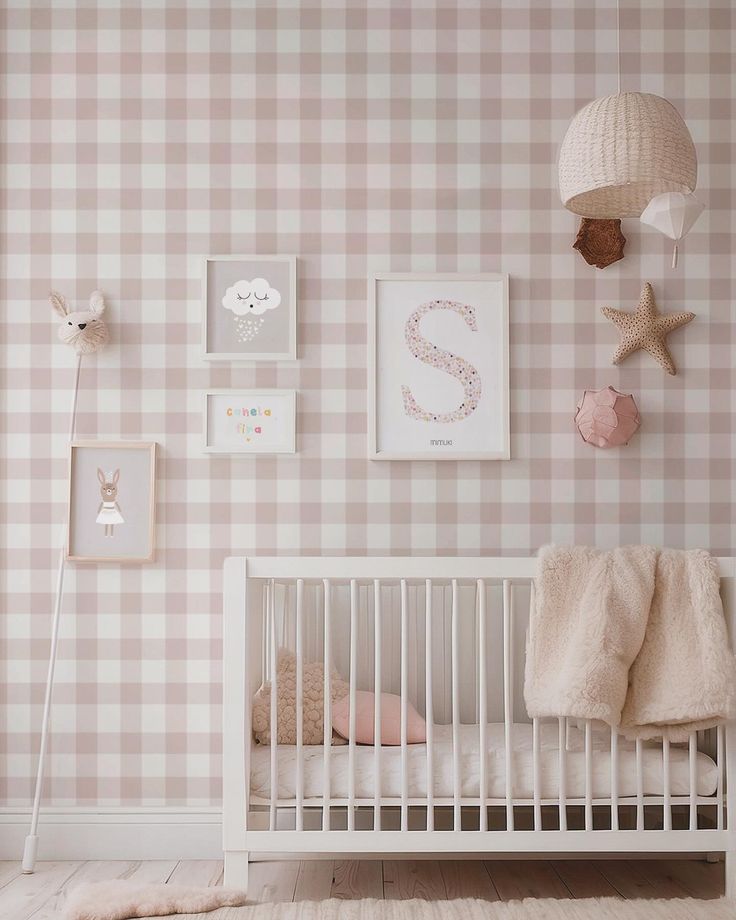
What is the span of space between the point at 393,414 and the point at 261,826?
3.58 ft

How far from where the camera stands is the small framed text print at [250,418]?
2520 millimetres

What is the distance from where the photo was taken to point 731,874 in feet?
6.79

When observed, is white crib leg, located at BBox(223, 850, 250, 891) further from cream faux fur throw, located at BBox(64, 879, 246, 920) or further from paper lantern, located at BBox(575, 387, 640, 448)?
paper lantern, located at BBox(575, 387, 640, 448)

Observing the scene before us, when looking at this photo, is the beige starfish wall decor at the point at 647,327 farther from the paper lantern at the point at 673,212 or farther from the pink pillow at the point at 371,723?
the pink pillow at the point at 371,723

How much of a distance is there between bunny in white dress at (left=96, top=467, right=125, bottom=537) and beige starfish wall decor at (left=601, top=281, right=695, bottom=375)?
1.40m

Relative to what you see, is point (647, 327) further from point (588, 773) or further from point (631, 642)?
point (588, 773)

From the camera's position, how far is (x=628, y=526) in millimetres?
2529

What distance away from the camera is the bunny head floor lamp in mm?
2408

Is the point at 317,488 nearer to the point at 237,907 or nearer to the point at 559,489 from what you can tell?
the point at 559,489

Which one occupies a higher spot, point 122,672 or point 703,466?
point 703,466

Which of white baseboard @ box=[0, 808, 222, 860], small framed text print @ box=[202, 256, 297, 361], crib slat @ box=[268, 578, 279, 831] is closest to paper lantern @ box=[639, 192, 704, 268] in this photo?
small framed text print @ box=[202, 256, 297, 361]

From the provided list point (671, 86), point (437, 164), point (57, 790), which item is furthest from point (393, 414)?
point (57, 790)

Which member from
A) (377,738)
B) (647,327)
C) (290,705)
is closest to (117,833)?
(290,705)

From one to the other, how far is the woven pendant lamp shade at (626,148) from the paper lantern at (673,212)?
1.3 inches
